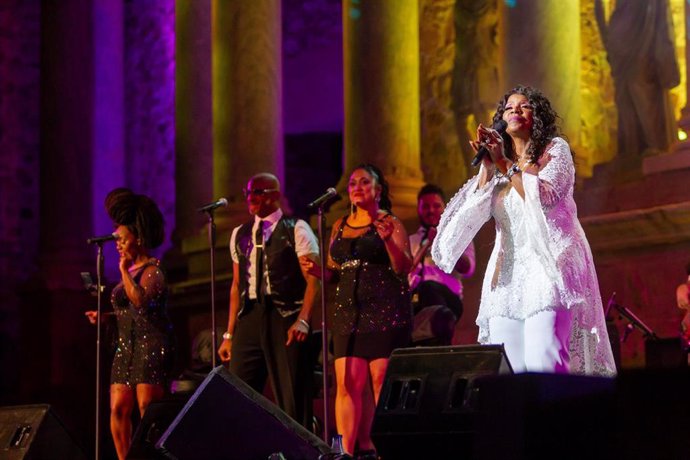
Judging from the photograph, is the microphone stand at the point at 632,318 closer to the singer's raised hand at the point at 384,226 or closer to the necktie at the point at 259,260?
the singer's raised hand at the point at 384,226

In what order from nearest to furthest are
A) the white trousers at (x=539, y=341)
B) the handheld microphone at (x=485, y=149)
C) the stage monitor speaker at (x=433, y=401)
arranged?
1. the stage monitor speaker at (x=433, y=401)
2. the white trousers at (x=539, y=341)
3. the handheld microphone at (x=485, y=149)

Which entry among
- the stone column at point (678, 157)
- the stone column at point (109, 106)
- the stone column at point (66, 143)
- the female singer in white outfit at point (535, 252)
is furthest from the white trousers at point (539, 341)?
the stone column at point (109, 106)

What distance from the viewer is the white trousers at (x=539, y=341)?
575 centimetres

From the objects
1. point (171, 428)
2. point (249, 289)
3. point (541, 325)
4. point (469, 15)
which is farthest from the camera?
point (469, 15)

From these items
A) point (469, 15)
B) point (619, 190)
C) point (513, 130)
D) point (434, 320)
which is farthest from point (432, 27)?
point (513, 130)

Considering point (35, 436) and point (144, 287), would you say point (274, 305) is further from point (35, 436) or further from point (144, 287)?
point (35, 436)

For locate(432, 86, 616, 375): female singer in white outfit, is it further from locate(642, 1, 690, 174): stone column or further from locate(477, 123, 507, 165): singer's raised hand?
locate(642, 1, 690, 174): stone column

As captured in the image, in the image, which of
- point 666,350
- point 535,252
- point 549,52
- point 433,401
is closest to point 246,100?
point 549,52

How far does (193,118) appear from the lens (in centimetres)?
1488

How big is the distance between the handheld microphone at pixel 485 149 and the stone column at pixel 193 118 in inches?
347

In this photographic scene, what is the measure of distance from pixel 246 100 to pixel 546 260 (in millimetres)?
7957

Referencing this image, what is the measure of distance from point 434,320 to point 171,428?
296cm

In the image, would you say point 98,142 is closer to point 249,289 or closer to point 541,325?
point 249,289

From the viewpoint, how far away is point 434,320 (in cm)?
893
